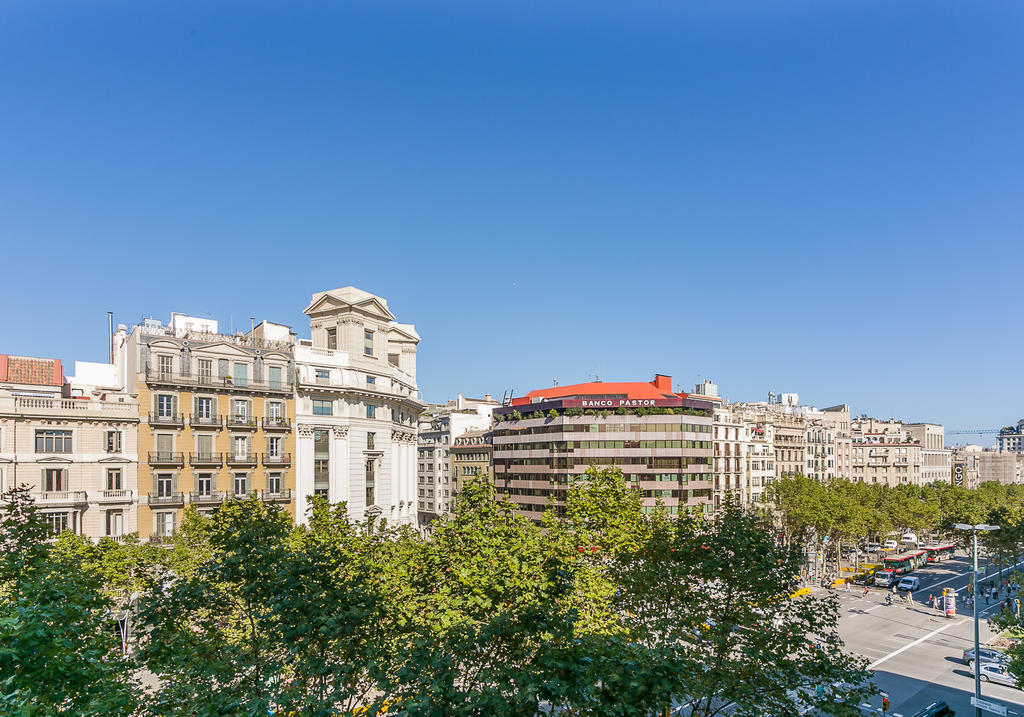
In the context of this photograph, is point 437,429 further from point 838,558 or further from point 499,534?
point 499,534

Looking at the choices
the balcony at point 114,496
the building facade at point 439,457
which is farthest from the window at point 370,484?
the building facade at point 439,457

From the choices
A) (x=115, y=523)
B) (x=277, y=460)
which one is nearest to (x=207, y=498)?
(x=277, y=460)

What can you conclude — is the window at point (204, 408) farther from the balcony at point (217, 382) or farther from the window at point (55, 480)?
the window at point (55, 480)

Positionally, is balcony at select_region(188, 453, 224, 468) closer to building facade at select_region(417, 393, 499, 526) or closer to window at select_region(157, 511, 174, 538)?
window at select_region(157, 511, 174, 538)

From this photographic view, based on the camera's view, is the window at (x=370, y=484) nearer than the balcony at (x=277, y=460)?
No

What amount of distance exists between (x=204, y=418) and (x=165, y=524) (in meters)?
8.68

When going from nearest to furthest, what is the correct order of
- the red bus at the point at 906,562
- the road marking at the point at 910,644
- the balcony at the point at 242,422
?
1. the road marking at the point at 910,644
2. the balcony at the point at 242,422
3. the red bus at the point at 906,562

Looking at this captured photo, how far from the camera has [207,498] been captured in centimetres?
4956

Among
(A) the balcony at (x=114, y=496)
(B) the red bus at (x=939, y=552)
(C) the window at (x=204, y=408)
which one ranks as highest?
(C) the window at (x=204, y=408)

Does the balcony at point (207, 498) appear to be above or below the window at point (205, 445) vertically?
below

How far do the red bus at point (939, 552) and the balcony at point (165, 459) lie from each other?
103130 millimetres

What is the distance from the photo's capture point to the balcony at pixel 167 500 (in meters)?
47.0

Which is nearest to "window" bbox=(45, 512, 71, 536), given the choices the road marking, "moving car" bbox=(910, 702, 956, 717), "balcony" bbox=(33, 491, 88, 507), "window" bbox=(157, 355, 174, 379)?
"balcony" bbox=(33, 491, 88, 507)

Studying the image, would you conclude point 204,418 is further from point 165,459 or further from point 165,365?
point 165,365
